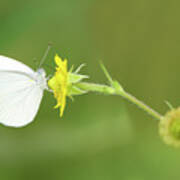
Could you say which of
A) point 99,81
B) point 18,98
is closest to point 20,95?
point 18,98

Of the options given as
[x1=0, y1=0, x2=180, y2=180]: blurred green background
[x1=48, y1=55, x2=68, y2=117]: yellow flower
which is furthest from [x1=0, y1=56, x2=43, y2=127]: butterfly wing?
[x1=0, y1=0, x2=180, y2=180]: blurred green background

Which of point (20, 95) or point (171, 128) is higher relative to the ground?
point (20, 95)

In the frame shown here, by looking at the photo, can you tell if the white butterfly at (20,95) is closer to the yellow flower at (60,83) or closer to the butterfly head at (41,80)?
the butterfly head at (41,80)

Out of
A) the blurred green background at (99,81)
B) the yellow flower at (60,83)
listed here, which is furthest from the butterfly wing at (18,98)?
the blurred green background at (99,81)

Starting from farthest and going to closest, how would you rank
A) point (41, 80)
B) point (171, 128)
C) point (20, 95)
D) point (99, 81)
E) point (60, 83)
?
point (99, 81) → point (20, 95) → point (41, 80) → point (60, 83) → point (171, 128)

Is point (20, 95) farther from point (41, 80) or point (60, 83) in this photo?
point (60, 83)

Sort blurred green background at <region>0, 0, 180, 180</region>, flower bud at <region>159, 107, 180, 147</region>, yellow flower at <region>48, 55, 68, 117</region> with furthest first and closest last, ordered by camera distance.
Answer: blurred green background at <region>0, 0, 180, 180</region> → yellow flower at <region>48, 55, 68, 117</region> → flower bud at <region>159, 107, 180, 147</region>

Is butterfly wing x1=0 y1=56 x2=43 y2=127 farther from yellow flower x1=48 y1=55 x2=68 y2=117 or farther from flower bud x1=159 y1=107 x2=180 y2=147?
flower bud x1=159 y1=107 x2=180 y2=147
